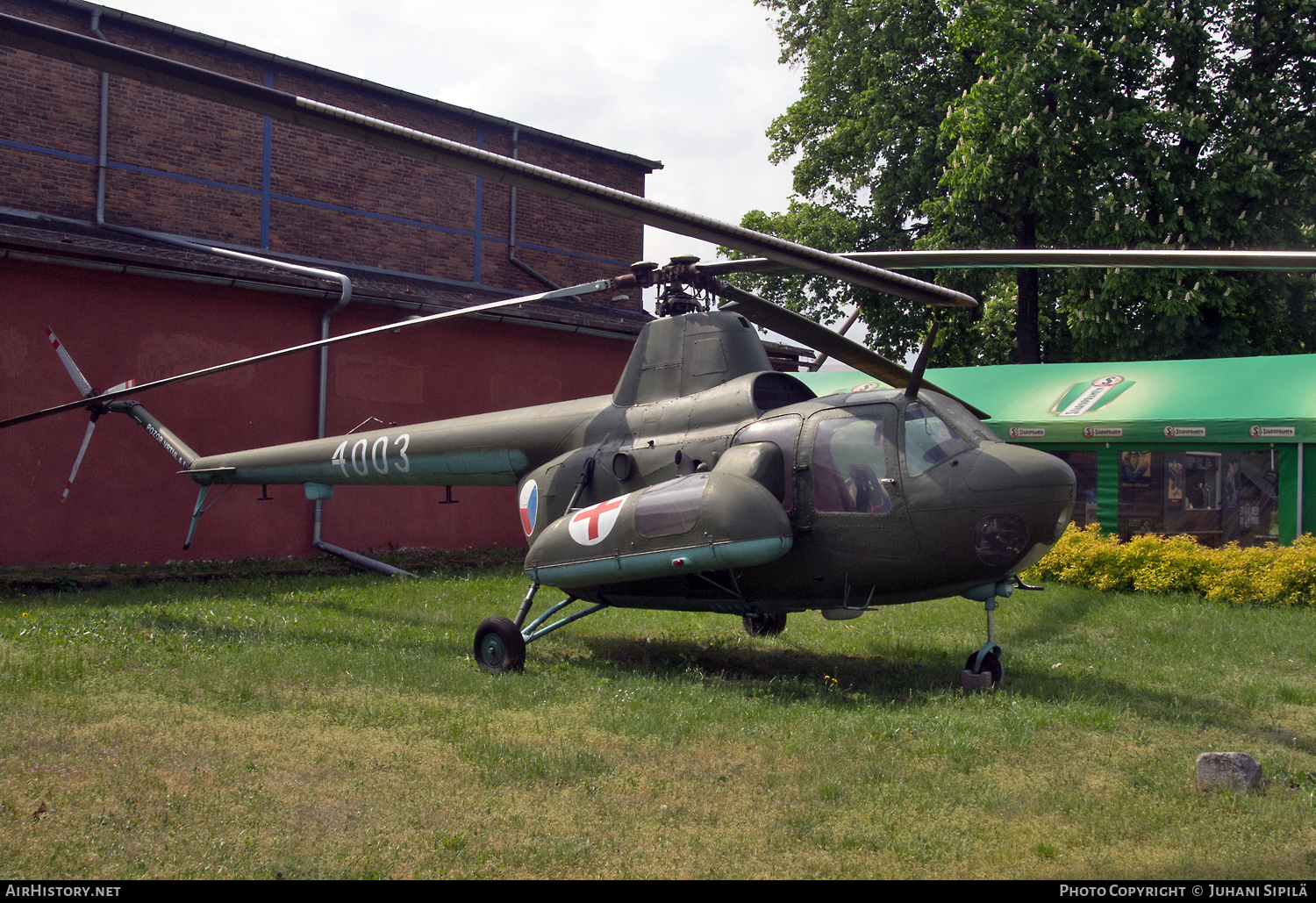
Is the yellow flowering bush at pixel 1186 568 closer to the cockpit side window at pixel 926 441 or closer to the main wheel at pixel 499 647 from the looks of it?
the cockpit side window at pixel 926 441

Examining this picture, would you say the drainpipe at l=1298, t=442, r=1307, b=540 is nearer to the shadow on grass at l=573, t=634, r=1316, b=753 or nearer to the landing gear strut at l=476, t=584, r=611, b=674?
the shadow on grass at l=573, t=634, r=1316, b=753

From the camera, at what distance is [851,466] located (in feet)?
24.2

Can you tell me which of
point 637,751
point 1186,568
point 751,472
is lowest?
point 637,751

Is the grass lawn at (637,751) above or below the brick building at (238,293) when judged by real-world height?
below

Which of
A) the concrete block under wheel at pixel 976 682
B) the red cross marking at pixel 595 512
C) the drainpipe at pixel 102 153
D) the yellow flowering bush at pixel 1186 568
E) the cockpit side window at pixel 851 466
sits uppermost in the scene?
the drainpipe at pixel 102 153

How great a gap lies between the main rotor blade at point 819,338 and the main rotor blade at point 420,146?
2008 mm

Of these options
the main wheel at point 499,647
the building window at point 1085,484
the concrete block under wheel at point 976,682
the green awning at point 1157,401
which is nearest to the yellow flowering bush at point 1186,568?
the building window at point 1085,484

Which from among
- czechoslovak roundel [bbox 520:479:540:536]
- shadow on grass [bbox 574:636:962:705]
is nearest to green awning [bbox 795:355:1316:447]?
shadow on grass [bbox 574:636:962:705]

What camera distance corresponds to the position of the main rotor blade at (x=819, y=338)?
8516 mm

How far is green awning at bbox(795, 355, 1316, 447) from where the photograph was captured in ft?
46.0

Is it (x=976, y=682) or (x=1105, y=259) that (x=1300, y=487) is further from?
(x=1105, y=259)

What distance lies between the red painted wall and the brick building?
0.03 meters

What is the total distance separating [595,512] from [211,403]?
369 inches

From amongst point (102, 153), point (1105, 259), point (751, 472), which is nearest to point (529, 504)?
point (751, 472)
